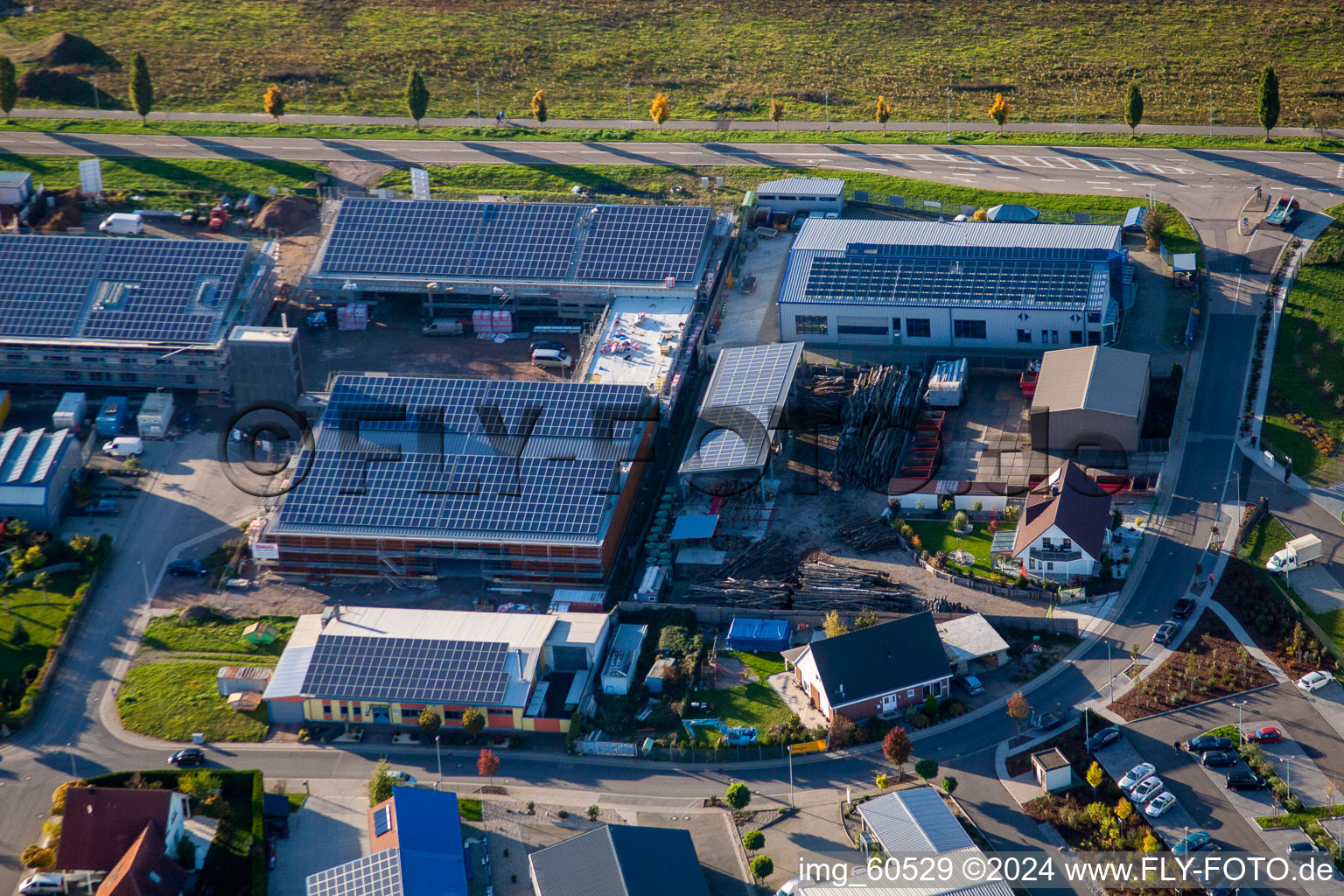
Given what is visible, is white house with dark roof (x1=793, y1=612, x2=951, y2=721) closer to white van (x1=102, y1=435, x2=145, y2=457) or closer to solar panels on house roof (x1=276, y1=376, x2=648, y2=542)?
solar panels on house roof (x1=276, y1=376, x2=648, y2=542)

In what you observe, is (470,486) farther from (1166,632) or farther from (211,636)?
(1166,632)

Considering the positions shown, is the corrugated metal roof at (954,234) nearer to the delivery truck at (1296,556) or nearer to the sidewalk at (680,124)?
the sidewalk at (680,124)

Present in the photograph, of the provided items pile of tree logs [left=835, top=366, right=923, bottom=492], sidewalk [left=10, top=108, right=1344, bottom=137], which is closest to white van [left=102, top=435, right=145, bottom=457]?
pile of tree logs [left=835, top=366, right=923, bottom=492]

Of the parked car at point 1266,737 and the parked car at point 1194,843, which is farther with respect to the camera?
the parked car at point 1266,737

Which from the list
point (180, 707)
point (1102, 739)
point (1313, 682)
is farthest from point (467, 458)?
point (1313, 682)

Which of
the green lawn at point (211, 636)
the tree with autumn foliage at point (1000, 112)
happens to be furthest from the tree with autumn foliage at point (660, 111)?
the green lawn at point (211, 636)

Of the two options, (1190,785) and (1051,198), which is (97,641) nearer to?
(1190,785)
